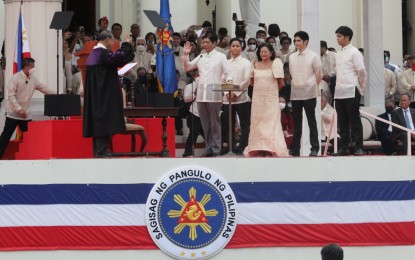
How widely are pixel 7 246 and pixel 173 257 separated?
7.49 feet

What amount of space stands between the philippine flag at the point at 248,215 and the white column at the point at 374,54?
6.30m

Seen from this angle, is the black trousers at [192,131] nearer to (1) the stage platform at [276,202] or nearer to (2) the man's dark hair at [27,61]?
(1) the stage platform at [276,202]

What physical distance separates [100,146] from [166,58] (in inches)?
147

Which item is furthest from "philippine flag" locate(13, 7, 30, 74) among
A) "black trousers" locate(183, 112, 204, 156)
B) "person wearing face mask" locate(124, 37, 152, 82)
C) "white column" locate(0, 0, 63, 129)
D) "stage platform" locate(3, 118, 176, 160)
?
"person wearing face mask" locate(124, 37, 152, 82)

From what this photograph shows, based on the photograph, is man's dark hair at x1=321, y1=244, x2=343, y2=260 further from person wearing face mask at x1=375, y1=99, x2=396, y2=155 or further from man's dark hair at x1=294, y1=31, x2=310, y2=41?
person wearing face mask at x1=375, y1=99, x2=396, y2=155

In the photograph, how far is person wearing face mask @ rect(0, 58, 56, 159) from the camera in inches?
853

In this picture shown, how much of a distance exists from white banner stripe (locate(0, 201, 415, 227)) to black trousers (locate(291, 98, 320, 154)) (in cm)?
130

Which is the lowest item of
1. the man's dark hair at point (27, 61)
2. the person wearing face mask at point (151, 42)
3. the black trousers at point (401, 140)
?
the black trousers at point (401, 140)

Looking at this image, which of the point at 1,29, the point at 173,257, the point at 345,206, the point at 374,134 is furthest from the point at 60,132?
the point at 1,29

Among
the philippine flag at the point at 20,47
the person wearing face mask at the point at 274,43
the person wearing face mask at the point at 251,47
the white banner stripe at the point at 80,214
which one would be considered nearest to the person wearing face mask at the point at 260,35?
the person wearing face mask at the point at 274,43

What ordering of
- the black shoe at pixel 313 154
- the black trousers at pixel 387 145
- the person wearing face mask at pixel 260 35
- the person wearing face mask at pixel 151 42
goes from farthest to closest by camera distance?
1. the person wearing face mask at pixel 260 35
2. the person wearing face mask at pixel 151 42
3. the black trousers at pixel 387 145
4. the black shoe at pixel 313 154

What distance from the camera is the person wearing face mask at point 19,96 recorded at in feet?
71.1

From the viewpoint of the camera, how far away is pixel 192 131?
2188 centimetres

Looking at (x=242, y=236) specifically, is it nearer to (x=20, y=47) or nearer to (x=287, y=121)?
(x=287, y=121)
